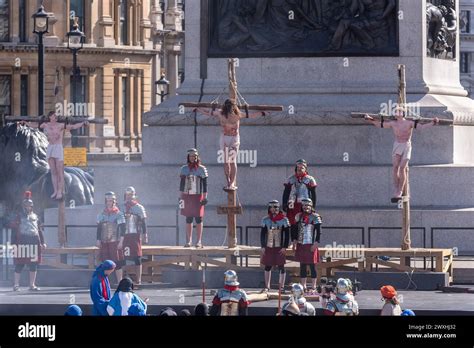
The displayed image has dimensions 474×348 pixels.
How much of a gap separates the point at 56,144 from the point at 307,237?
22.9ft

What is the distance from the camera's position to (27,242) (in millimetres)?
40875

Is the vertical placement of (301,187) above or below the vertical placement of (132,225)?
above

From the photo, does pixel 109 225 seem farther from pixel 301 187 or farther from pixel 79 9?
pixel 79 9

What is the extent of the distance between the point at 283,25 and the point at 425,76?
114 inches

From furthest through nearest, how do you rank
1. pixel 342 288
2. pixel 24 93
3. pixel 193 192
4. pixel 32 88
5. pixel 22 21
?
1. pixel 24 93
2. pixel 22 21
3. pixel 32 88
4. pixel 193 192
5. pixel 342 288

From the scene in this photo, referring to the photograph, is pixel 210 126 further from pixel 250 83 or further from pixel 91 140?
pixel 91 140

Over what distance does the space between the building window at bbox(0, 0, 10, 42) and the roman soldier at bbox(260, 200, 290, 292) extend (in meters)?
75.2

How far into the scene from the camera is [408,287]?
4038 cm

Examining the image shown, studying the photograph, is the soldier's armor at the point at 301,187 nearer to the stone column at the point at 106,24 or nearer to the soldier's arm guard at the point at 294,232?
the soldier's arm guard at the point at 294,232

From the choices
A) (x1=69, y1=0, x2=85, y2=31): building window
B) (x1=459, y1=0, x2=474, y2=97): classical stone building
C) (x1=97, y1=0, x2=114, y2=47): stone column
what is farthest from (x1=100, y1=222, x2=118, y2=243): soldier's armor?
(x1=459, y1=0, x2=474, y2=97): classical stone building

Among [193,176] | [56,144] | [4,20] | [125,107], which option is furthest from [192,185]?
[125,107]

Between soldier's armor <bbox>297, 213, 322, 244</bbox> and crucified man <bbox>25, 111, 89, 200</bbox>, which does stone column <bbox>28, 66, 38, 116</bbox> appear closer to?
crucified man <bbox>25, 111, 89, 200</bbox>

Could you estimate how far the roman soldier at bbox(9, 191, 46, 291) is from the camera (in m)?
40.7

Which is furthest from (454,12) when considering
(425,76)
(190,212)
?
(190,212)
